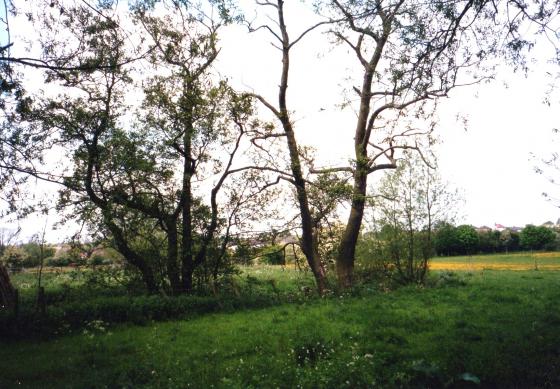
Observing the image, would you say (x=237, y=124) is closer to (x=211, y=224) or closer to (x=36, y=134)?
(x=211, y=224)

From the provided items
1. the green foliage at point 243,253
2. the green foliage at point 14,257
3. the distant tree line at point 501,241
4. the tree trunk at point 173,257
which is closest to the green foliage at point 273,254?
the green foliage at point 243,253

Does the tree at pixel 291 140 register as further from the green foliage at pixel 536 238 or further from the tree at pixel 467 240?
the green foliage at pixel 536 238

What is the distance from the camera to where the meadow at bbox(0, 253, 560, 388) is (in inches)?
282

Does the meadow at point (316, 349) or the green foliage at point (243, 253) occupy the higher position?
the green foliage at point (243, 253)

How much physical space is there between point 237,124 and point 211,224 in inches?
159

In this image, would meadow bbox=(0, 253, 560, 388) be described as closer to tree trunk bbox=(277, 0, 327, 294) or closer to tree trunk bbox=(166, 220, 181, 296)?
tree trunk bbox=(166, 220, 181, 296)

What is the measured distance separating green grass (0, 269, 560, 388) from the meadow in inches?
0.9

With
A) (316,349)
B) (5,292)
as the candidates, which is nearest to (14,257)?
(5,292)

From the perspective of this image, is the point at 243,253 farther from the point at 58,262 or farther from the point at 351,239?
the point at 58,262

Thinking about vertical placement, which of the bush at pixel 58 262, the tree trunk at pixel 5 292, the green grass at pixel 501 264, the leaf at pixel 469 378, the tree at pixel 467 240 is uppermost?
the tree at pixel 467 240

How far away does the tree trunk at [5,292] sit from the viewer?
12.2m

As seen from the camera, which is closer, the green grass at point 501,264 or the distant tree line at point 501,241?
the green grass at point 501,264

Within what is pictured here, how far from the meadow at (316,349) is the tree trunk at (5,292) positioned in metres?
1.71

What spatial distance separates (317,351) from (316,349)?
80mm
